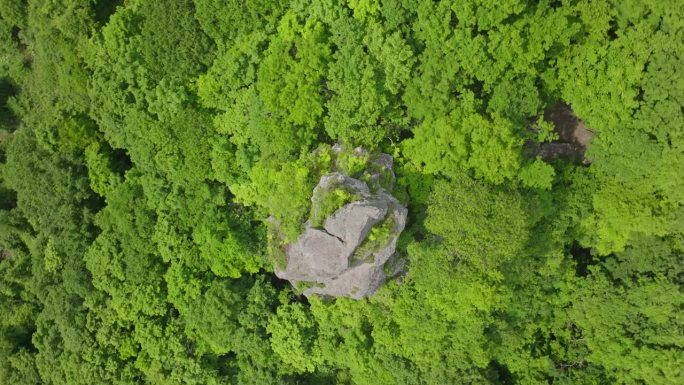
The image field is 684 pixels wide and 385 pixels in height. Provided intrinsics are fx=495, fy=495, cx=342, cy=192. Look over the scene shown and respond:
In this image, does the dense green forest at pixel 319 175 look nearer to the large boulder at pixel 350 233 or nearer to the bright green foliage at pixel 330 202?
the bright green foliage at pixel 330 202

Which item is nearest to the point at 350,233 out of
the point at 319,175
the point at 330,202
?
the point at 330,202

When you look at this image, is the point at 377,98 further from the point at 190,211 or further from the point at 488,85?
the point at 190,211

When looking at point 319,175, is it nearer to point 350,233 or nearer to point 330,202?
point 330,202

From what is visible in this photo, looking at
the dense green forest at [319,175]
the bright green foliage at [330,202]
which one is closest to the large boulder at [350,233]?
the bright green foliage at [330,202]

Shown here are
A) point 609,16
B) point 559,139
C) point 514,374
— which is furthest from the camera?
point 514,374

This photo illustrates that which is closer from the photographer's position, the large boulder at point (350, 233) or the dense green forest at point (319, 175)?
the large boulder at point (350, 233)

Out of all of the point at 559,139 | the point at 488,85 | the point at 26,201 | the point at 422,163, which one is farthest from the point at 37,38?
the point at 559,139

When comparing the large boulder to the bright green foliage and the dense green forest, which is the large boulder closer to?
the bright green foliage
